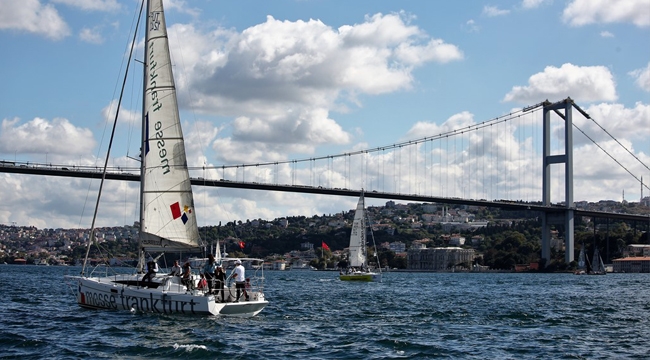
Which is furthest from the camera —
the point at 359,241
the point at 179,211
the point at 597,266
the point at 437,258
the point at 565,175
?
the point at 437,258

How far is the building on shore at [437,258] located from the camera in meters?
112

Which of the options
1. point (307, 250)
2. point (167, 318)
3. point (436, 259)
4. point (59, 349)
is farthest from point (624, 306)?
point (307, 250)

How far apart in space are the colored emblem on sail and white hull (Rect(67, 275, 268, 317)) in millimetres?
1402

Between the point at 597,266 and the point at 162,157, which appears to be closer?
the point at 162,157

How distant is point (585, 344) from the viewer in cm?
1437

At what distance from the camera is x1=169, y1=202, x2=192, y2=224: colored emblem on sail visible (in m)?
17.8

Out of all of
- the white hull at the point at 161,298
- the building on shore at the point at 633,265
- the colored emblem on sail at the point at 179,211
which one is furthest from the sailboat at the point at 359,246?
the building on shore at the point at 633,265

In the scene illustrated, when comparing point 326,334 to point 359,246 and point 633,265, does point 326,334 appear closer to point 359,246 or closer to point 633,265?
point 359,246

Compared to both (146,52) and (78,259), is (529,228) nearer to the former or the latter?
(78,259)

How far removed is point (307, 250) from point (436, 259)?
18.2 metres

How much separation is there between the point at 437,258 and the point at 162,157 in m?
98.5

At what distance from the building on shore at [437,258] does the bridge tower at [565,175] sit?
39.8 m

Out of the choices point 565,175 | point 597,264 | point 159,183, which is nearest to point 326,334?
point 159,183

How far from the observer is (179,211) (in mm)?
17891
